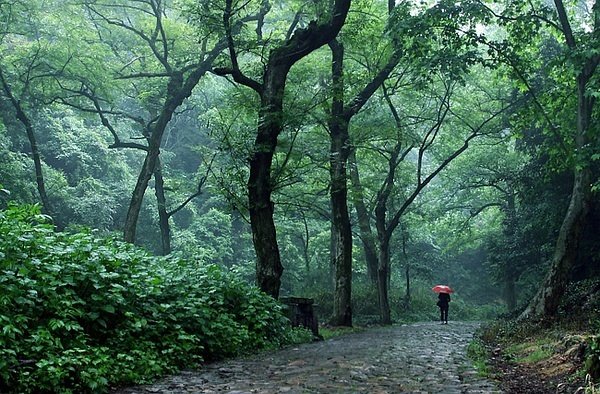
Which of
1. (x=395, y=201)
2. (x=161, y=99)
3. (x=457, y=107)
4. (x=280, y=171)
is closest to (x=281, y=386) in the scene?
(x=280, y=171)

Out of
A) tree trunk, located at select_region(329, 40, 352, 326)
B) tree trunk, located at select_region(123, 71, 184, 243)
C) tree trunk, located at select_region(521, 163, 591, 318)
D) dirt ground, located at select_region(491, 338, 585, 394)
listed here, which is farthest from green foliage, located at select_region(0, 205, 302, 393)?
tree trunk, located at select_region(123, 71, 184, 243)

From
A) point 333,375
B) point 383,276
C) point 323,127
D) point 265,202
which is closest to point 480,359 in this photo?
point 333,375

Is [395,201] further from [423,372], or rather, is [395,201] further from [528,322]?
[423,372]

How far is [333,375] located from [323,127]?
13970 millimetres

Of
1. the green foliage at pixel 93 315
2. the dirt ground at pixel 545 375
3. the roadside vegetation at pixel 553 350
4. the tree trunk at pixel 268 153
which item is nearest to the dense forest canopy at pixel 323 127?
the tree trunk at pixel 268 153

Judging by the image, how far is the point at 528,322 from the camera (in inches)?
539

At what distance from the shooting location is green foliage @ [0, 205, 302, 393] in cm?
567

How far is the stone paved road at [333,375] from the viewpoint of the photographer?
625 cm

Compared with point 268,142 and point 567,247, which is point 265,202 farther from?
point 567,247

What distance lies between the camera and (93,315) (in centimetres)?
683

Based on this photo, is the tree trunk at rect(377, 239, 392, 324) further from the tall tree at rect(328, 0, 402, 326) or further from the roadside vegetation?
the roadside vegetation

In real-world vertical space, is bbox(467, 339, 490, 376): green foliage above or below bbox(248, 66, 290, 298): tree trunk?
below

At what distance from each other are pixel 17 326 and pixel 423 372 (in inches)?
189

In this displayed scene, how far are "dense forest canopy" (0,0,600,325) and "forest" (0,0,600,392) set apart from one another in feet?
0.30
